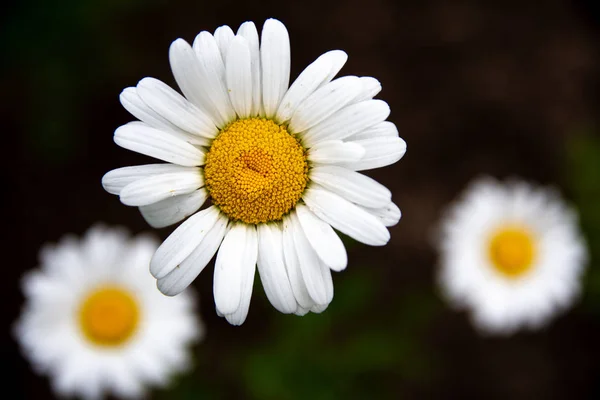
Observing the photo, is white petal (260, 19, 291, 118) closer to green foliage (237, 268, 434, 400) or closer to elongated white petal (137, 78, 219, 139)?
elongated white petal (137, 78, 219, 139)

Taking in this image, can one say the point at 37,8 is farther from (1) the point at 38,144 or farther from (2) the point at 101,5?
(1) the point at 38,144

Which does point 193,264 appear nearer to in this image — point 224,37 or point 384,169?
Result: point 224,37

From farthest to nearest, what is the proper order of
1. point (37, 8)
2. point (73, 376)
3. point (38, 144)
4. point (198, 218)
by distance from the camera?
point (38, 144) → point (37, 8) → point (73, 376) → point (198, 218)

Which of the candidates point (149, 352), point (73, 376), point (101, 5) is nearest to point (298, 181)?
point (149, 352)

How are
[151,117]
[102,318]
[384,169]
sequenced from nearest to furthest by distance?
[151,117] → [102,318] → [384,169]

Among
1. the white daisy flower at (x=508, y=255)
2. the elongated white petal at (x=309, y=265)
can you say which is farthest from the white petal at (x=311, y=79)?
the white daisy flower at (x=508, y=255)

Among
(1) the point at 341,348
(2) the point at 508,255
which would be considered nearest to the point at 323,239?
(1) the point at 341,348
